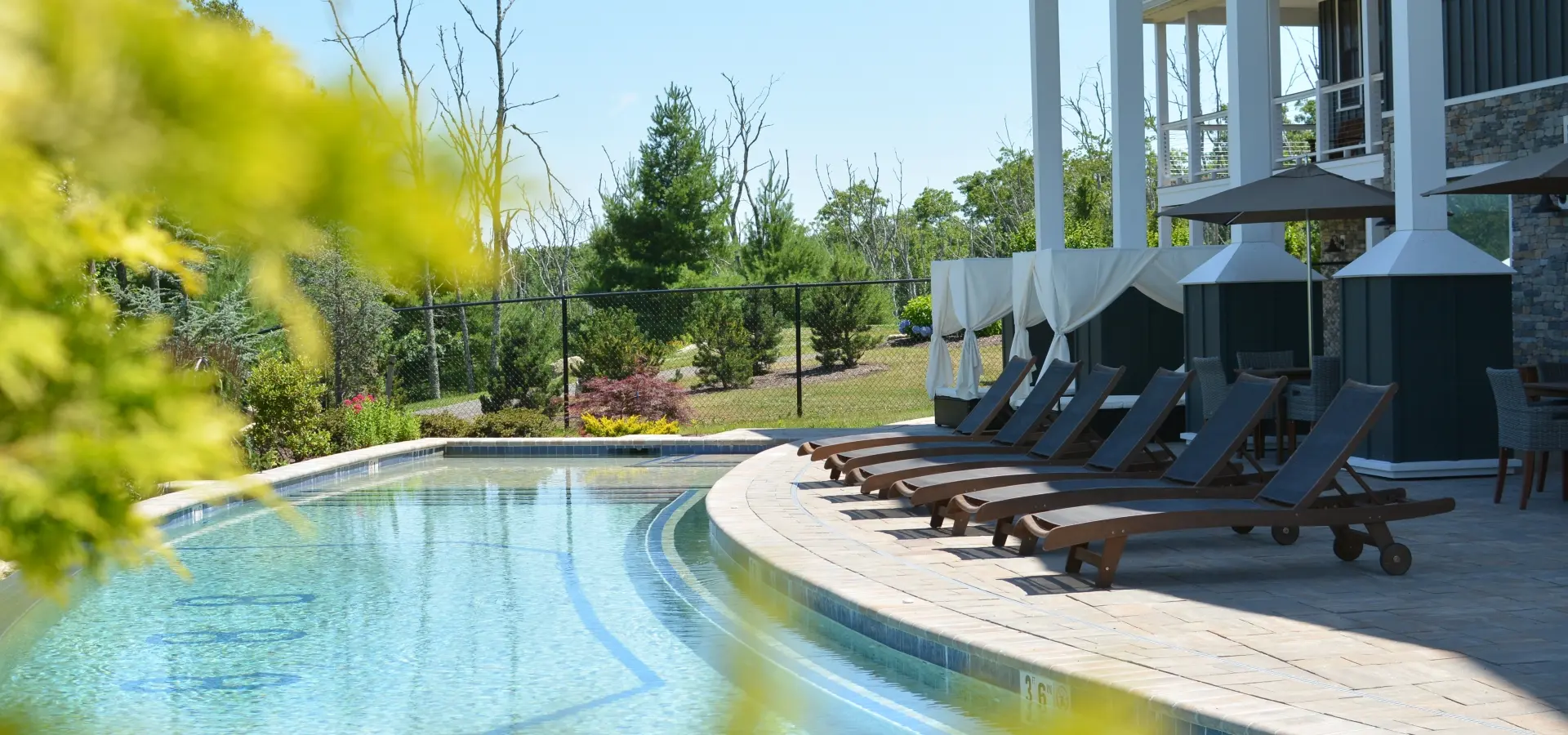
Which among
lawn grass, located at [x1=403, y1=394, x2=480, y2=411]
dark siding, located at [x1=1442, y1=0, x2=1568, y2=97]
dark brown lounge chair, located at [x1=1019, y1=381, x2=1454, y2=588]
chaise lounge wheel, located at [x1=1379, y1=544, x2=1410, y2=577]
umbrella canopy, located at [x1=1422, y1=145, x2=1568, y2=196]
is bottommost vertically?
chaise lounge wheel, located at [x1=1379, y1=544, x2=1410, y2=577]

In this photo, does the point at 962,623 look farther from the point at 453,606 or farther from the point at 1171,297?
the point at 1171,297

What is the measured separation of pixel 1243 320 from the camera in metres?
12.6

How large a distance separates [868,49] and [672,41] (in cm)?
773

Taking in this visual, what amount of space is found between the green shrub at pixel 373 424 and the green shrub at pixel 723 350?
9508 millimetres

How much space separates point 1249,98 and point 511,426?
32.5 feet

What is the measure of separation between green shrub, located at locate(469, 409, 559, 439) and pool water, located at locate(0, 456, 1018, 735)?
20.0 feet

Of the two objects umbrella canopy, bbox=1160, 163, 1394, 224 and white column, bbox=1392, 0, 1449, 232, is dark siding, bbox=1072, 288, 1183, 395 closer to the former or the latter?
umbrella canopy, bbox=1160, 163, 1394, 224

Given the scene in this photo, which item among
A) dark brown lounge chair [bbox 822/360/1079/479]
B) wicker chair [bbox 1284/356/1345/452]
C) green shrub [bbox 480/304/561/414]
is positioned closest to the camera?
dark brown lounge chair [bbox 822/360/1079/479]

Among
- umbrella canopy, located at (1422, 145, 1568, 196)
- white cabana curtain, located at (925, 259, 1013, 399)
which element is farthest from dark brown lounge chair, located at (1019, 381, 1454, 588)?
white cabana curtain, located at (925, 259, 1013, 399)

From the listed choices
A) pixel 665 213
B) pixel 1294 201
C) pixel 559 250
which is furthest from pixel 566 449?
pixel 559 250

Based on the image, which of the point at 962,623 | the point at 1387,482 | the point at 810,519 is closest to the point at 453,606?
the point at 810,519

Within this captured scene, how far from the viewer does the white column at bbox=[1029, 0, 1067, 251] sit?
15.1 m

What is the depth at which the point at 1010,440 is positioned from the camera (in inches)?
434

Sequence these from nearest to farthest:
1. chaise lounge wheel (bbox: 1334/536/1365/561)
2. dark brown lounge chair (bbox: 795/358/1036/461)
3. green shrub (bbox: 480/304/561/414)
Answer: chaise lounge wheel (bbox: 1334/536/1365/561), dark brown lounge chair (bbox: 795/358/1036/461), green shrub (bbox: 480/304/561/414)
